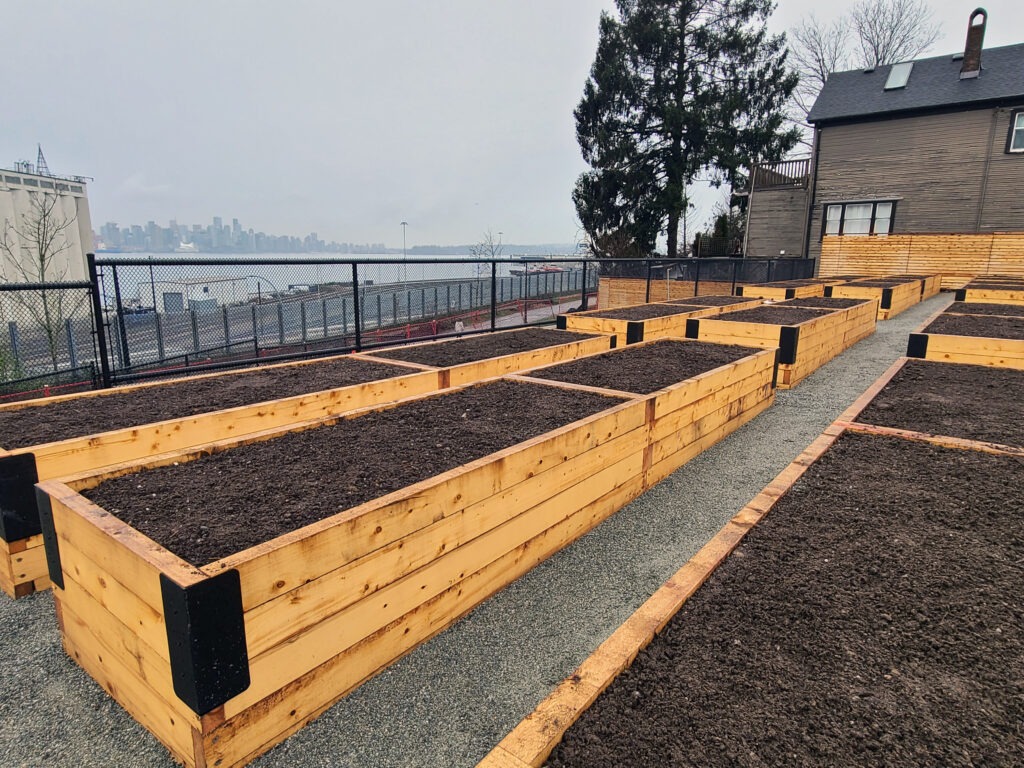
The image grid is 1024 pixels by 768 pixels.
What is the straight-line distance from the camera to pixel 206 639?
200 centimetres

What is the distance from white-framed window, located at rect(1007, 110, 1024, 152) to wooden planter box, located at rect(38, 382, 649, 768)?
92.3 feet

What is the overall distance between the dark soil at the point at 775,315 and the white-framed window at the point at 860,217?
59.0 feet

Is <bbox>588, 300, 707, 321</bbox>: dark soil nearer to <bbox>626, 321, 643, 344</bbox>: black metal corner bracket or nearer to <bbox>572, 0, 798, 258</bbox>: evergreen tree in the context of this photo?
<bbox>626, 321, 643, 344</bbox>: black metal corner bracket

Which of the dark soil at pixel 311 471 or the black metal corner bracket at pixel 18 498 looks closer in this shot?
the dark soil at pixel 311 471

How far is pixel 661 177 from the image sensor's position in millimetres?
29172

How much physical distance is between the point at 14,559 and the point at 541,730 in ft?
10.3

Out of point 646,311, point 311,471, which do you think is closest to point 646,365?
point 311,471

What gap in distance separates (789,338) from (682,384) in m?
3.55

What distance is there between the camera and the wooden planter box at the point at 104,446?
321cm

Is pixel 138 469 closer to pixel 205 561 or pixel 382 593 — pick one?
pixel 205 561

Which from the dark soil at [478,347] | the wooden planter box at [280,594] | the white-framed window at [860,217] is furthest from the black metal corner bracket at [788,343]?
the white-framed window at [860,217]

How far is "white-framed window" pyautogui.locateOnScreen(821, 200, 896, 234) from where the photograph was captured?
82.4ft

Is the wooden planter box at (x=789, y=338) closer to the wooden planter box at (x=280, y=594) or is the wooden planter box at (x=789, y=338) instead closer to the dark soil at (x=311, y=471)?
the dark soil at (x=311, y=471)

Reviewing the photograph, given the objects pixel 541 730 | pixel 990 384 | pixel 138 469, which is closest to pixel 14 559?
Result: pixel 138 469
